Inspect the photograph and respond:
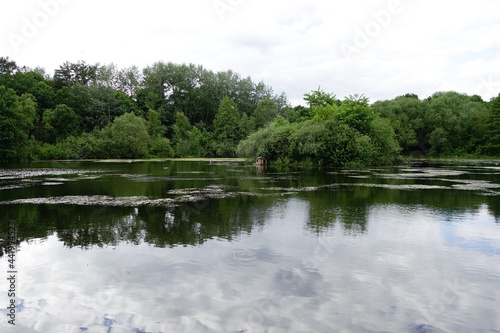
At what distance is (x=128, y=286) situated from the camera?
685cm

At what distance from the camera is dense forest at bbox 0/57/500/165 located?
44156mm

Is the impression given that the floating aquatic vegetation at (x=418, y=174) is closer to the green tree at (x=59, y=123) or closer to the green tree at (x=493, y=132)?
the green tree at (x=493, y=132)

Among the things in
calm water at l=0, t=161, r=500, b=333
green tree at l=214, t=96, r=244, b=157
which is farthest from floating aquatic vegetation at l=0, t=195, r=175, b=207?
green tree at l=214, t=96, r=244, b=157

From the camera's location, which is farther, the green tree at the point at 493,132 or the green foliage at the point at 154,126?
the green foliage at the point at 154,126

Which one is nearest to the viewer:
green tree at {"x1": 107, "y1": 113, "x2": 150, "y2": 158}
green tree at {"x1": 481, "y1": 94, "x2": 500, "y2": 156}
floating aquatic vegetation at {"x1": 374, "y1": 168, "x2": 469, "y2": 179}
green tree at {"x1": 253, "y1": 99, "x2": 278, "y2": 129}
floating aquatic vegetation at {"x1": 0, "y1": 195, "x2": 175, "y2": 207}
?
floating aquatic vegetation at {"x1": 0, "y1": 195, "x2": 175, "y2": 207}

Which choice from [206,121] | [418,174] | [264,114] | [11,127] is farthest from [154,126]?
[418,174]

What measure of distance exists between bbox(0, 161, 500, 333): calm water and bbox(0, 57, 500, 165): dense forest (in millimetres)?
28856

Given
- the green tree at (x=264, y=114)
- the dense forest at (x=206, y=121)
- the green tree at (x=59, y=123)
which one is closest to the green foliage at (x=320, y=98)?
the dense forest at (x=206, y=121)

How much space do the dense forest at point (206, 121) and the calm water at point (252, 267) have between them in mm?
28856

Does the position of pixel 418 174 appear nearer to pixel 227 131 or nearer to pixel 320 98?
pixel 320 98

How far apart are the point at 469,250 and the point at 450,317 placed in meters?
4.11

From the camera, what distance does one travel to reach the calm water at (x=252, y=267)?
5.65 m

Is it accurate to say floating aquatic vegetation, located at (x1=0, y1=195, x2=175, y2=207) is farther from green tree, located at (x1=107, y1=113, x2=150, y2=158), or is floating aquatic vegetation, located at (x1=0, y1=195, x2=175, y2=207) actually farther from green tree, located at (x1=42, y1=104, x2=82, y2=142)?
green tree, located at (x1=42, y1=104, x2=82, y2=142)

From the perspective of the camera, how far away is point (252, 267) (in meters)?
7.78
